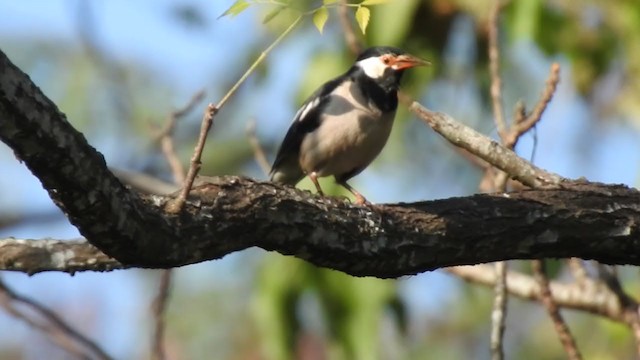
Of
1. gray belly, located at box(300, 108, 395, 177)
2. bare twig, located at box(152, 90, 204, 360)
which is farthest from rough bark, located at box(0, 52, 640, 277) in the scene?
gray belly, located at box(300, 108, 395, 177)

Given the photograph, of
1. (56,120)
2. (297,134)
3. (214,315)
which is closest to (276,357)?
(297,134)

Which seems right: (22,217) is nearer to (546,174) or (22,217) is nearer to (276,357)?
(276,357)

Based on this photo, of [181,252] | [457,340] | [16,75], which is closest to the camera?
[16,75]

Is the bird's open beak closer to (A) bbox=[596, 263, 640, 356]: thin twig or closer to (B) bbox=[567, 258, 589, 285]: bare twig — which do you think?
(B) bbox=[567, 258, 589, 285]: bare twig

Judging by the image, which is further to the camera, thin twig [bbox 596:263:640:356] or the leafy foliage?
thin twig [bbox 596:263:640:356]

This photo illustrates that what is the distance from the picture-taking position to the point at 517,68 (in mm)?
9250

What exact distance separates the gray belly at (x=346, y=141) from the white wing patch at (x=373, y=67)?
0.24m

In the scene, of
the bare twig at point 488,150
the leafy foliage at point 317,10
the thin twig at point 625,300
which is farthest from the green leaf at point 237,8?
the thin twig at point 625,300

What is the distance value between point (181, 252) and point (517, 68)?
21.3 feet

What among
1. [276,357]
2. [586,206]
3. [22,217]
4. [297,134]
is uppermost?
[22,217]

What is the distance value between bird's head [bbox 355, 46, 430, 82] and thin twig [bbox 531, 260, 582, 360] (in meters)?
1.44

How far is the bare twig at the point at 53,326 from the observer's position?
4441 mm

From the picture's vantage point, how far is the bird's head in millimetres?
5762

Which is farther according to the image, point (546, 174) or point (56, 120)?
point (546, 174)
